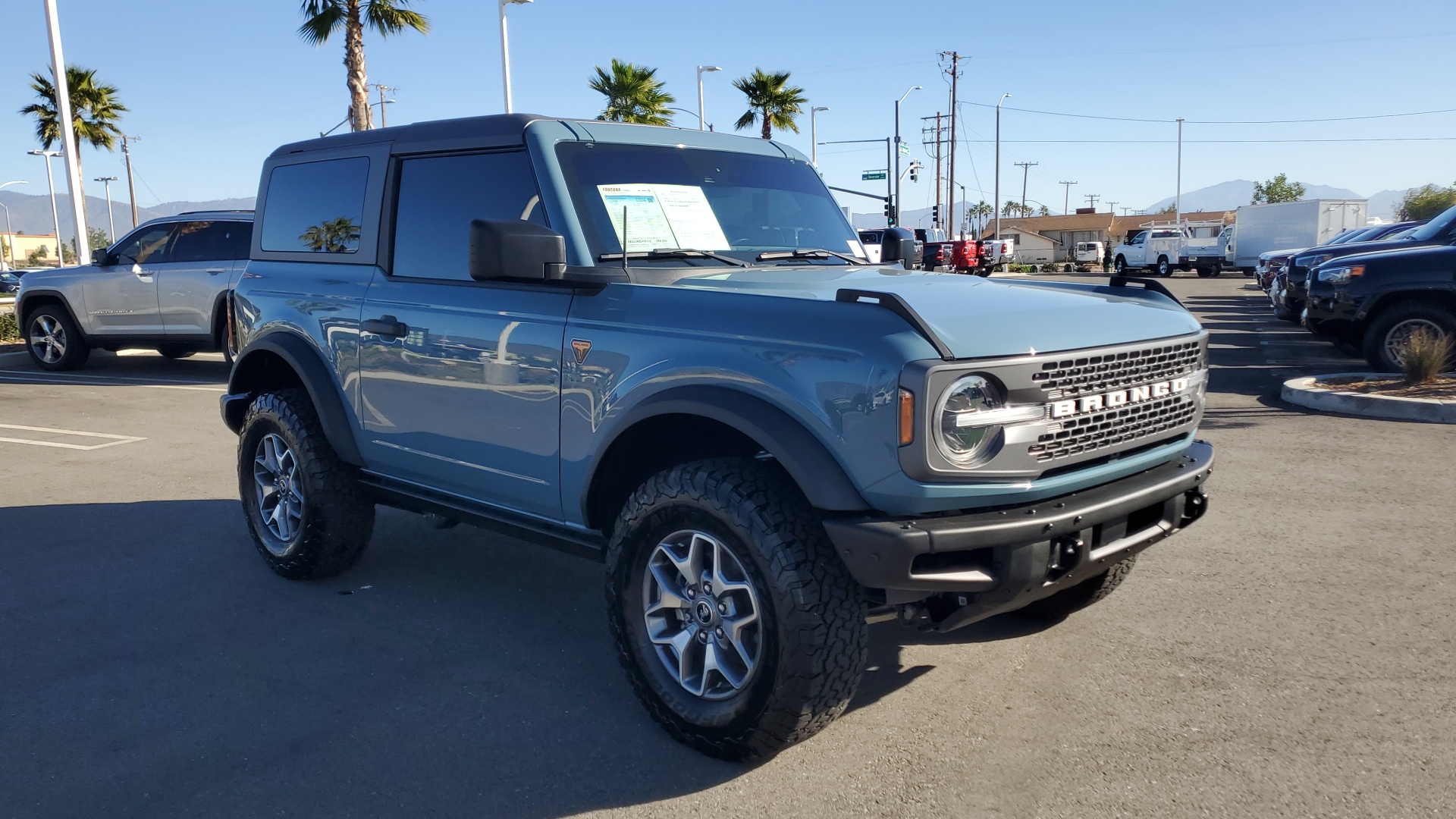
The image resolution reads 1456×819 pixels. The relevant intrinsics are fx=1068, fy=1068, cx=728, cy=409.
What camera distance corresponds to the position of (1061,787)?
312cm

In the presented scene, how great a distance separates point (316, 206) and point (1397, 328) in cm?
1048

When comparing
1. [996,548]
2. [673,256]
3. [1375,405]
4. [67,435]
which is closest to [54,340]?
[67,435]

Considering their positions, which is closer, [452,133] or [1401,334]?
[452,133]

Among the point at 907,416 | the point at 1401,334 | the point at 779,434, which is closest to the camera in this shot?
the point at 907,416

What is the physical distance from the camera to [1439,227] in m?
12.5

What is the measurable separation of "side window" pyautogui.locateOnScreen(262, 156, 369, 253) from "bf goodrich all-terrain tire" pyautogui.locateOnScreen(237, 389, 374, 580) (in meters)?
0.75

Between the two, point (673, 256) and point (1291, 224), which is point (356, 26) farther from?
point (1291, 224)

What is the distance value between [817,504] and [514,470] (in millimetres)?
1467

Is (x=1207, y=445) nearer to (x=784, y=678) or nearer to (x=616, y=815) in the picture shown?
(x=784, y=678)

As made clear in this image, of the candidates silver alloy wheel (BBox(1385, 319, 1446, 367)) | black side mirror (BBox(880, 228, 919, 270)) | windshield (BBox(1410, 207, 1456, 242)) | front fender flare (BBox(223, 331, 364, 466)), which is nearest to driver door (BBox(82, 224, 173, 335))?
front fender flare (BBox(223, 331, 364, 466))

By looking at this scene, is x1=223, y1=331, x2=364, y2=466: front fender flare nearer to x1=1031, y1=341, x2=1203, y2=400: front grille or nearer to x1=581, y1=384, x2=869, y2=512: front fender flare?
x1=581, y1=384, x2=869, y2=512: front fender flare

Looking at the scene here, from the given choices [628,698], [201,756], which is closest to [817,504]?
[628,698]

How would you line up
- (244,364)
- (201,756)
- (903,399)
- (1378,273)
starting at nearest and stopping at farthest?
(903,399), (201,756), (244,364), (1378,273)

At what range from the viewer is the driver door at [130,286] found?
516 inches
